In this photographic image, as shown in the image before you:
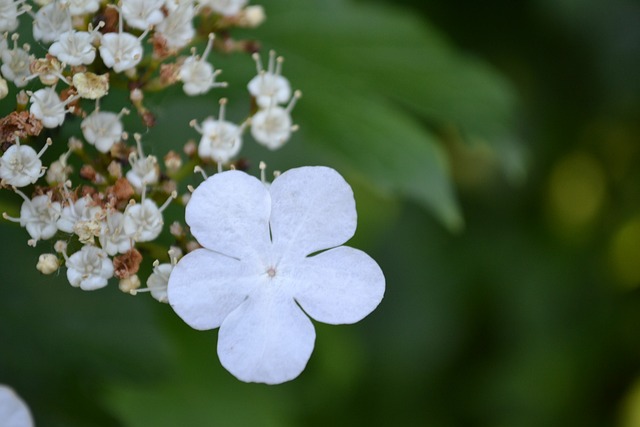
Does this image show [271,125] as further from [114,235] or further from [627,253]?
[627,253]

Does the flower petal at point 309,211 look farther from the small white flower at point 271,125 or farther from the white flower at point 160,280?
the small white flower at point 271,125

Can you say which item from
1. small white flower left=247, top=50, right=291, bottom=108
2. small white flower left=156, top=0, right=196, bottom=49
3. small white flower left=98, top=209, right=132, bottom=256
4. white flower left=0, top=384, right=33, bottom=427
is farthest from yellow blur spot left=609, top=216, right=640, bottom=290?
white flower left=0, top=384, right=33, bottom=427

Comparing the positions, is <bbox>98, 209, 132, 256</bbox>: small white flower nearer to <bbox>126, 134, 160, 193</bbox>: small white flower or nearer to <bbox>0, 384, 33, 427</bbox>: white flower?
<bbox>126, 134, 160, 193</bbox>: small white flower

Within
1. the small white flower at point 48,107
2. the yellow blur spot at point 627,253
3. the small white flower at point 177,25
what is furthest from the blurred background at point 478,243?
the small white flower at point 48,107

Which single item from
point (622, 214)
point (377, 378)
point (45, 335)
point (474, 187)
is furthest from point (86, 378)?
point (622, 214)

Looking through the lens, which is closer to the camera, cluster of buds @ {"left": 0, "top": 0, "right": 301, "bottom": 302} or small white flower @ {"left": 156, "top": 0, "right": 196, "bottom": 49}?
cluster of buds @ {"left": 0, "top": 0, "right": 301, "bottom": 302}

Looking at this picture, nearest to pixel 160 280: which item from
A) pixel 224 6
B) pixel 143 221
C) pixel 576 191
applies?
pixel 143 221

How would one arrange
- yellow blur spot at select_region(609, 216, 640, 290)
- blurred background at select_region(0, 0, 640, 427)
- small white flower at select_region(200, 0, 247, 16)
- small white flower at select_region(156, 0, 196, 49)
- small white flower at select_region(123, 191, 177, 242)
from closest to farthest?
small white flower at select_region(123, 191, 177, 242), small white flower at select_region(156, 0, 196, 49), small white flower at select_region(200, 0, 247, 16), blurred background at select_region(0, 0, 640, 427), yellow blur spot at select_region(609, 216, 640, 290)
